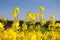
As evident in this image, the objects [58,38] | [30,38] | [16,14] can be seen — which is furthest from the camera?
[16,14]

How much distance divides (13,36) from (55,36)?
314 mm

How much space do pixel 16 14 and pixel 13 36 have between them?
3.23 meters

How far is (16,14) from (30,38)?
3.33 meters

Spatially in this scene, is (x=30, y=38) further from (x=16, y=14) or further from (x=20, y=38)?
(x=16, y=14)

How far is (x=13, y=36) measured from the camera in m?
1.46

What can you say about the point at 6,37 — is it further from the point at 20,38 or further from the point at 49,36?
the point at 49,36

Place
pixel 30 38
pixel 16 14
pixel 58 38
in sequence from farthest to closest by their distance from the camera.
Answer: pixel 16 14 < pixel 58 38 < pixel 30 38

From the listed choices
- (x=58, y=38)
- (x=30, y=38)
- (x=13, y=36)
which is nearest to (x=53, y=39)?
(x=58, y=38)

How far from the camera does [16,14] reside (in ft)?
15.3

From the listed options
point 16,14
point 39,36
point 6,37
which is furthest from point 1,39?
point 16,14

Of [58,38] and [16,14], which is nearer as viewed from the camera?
[58,38]

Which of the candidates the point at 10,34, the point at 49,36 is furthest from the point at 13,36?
the point at 49,36

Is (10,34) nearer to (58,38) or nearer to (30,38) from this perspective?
(30,38)

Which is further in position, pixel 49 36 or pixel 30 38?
pixel 49 36
